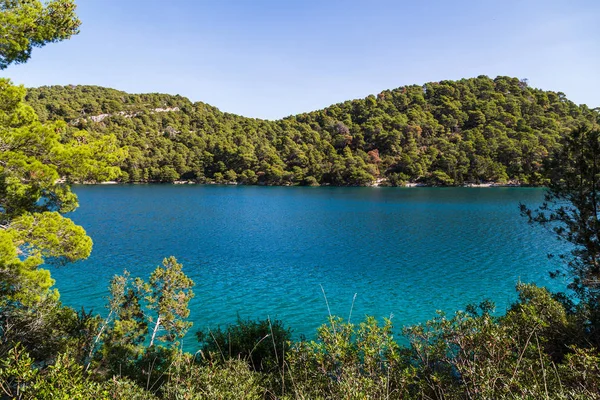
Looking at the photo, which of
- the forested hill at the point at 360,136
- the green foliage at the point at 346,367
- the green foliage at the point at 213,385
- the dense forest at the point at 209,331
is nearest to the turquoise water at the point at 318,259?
the dense forest at the point at 209,331

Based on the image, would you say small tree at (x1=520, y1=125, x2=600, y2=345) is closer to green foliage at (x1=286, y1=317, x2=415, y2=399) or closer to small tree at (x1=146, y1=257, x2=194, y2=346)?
green foliage at (x1=286, y1=317, x2=415, y2=399)

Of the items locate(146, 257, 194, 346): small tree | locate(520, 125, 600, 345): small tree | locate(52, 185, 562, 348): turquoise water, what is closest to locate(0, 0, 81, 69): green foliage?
locate(146, 257, 194, 346): small tree

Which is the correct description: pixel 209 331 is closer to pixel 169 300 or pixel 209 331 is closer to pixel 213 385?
pixel 213 385

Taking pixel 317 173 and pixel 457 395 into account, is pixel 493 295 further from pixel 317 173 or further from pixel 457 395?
pixel 317 173

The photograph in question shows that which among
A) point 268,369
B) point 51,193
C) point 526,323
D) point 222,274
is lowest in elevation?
point 222,274

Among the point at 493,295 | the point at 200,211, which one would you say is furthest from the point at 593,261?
the point at 200,211

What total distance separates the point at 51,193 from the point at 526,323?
12.5m

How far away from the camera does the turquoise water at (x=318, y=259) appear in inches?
718

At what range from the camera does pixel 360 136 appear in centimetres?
12638

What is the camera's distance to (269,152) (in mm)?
126125

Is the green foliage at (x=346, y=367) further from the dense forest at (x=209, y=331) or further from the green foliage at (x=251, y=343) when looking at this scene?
the green foliage at (x=251, y=343)

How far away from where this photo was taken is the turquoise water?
1823 centimetres

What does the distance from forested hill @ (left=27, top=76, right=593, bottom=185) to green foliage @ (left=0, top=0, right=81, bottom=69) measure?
9868cm

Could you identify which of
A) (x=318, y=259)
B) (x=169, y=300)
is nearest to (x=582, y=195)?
(x=169, y=300)
